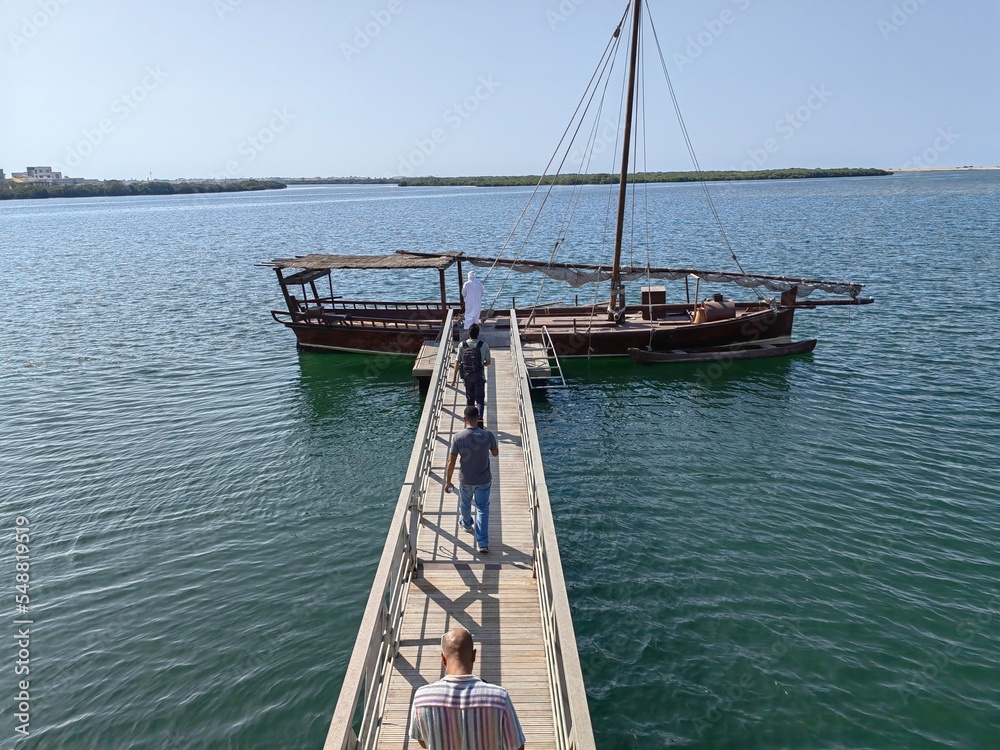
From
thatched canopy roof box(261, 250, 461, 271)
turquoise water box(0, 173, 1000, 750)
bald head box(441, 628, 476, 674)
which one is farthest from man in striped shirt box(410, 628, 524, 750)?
thatched canopy roof box(261, 250, 461, 271)

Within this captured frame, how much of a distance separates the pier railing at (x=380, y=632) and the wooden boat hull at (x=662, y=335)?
40.8 ft

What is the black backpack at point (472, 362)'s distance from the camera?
1177cm

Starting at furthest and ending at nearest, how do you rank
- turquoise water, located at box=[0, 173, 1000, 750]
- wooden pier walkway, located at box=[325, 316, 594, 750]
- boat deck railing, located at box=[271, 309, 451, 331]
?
1. boat deck railing, located at box=[271, 309, 451, 331]
2. turquoise water, located at box=[0, 173, 1000, 750]
3. wooden pier walkway, located at box=[325, 316, 594, 750]

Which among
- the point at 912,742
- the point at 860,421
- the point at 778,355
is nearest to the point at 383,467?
the point at 912,742

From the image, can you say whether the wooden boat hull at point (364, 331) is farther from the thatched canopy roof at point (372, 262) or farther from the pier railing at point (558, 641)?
the pier railing at point (558, 641)

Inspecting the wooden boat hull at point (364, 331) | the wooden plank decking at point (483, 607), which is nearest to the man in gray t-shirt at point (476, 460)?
the wooden plank decking at point (483, 607)

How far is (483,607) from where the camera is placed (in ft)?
24.7

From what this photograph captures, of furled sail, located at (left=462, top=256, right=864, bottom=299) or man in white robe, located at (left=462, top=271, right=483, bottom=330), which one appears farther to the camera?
furled sail, located at (left=462, top=256, right=864, bottom=299)

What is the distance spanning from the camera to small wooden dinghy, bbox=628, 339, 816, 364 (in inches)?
854

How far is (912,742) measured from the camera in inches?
303

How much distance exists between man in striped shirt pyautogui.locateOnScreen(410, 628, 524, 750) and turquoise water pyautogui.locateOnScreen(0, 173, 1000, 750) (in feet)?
15.5

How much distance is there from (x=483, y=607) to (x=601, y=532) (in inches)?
209

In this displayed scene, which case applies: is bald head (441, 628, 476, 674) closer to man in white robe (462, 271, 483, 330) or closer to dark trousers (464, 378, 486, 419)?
dark trousers (464, 378, 486, 419)

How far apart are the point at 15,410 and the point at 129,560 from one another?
1136 centimetres
